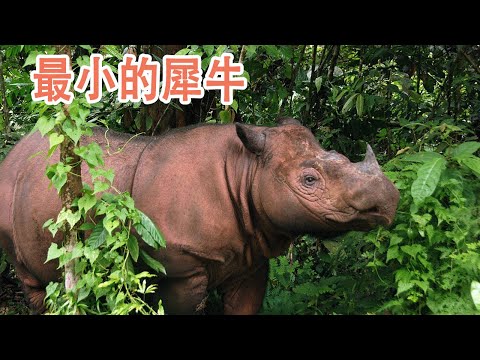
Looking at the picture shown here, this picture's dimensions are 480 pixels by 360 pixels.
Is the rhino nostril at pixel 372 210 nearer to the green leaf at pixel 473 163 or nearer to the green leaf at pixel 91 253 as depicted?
the green leaf at pixel 473 163

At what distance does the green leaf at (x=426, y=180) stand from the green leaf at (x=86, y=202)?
2.09 meters

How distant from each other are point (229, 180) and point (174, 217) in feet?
1.55

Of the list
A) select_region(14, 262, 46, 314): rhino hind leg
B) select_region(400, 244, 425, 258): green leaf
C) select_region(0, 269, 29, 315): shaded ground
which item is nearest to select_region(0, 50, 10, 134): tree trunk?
select_region(0, 269, 29, 315): shaded ground

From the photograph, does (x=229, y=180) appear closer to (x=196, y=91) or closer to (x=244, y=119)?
(x=196, y=91)

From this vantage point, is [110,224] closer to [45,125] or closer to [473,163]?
[45,125]

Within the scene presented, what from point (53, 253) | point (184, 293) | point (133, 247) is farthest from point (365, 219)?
point (53, 253)

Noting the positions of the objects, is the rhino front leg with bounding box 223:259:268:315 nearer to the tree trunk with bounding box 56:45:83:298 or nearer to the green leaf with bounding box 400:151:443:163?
the green leaf with bounding box 400:151:443:163

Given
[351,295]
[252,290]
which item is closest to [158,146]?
[252,290]

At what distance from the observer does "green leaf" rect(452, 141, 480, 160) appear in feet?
18.3

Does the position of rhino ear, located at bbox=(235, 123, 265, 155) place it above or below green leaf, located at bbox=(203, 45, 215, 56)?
below

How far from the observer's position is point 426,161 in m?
5.51

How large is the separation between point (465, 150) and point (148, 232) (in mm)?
2341

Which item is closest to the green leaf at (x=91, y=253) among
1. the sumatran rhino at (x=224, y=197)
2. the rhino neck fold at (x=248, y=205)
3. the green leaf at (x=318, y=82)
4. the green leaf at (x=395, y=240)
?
the sumatran rhino at (x=224, y=197)

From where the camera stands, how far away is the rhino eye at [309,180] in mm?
5184
